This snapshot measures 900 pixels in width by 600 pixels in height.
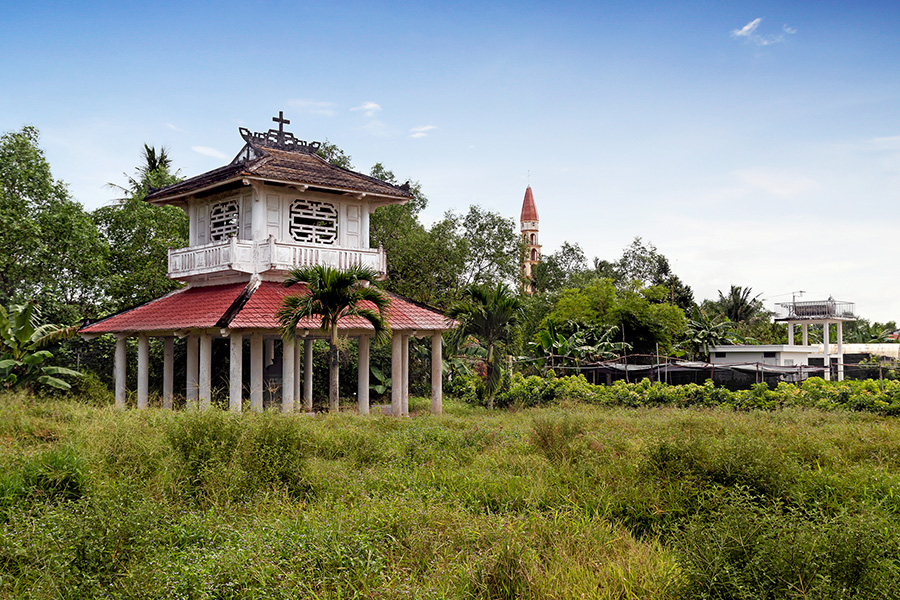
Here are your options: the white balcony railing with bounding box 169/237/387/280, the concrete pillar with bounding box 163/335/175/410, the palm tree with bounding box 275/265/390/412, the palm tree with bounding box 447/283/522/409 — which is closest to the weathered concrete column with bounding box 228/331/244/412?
the palm tree with bounding box 275/265/390/412

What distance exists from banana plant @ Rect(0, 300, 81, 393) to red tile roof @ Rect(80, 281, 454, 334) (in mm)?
1610

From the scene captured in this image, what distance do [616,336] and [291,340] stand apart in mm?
24643

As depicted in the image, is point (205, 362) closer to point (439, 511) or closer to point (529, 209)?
point (439, 511)

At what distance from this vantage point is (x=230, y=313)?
16125 millimetres

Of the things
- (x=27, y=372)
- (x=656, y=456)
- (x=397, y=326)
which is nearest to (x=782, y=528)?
(x=656, y=456)

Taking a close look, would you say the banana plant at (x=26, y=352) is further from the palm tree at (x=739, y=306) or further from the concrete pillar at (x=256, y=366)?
the palm tree at (x=739, y=306)

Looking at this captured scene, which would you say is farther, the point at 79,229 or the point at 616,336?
the point at 616,336

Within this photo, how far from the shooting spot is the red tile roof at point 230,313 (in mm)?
16078

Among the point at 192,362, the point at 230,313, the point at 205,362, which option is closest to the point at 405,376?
the point at 205,362

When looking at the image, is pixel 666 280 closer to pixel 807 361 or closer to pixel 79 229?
pixel 807 361

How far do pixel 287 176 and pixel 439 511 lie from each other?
40.1ft

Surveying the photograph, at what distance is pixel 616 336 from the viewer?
37438 mm

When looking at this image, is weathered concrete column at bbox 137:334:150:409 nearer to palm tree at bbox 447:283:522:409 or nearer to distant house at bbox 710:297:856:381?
palm tree at bbox 447:283:522:409

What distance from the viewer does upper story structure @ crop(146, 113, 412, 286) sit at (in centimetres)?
1758
